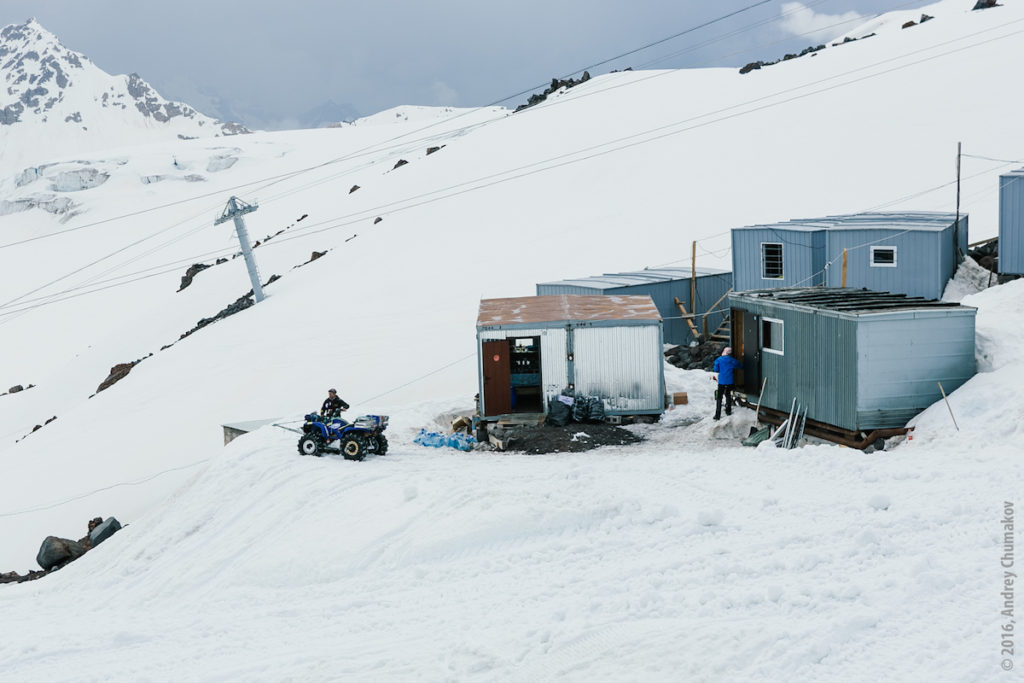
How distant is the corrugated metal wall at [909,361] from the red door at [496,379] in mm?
8006

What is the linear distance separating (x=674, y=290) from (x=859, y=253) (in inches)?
252

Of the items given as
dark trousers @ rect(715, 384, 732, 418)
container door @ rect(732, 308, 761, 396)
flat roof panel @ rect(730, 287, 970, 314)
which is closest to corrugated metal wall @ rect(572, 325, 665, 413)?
dark trousers @ rect(715, 384, 732, 418)

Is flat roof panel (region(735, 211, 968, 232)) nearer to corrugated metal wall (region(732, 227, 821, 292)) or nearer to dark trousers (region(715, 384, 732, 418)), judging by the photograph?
corrugated metal wall (region(732, 227, 821, 292))

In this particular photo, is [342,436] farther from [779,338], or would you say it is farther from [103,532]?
Answer: [779,338]

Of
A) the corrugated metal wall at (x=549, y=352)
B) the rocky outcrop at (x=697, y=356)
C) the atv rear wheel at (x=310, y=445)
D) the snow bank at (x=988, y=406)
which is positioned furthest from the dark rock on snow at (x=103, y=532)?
the snow bank at (x=988, y=406)

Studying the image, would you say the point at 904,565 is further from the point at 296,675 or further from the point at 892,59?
the point at 892,59

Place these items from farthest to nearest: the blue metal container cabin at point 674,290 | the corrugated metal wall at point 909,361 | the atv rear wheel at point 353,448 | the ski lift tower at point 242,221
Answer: the ski lift tower at point 242,221 → the blue metal container cabin at point 674,290 → the atv rear wheel at point 353,448 → the corrugated metal wall at point 909,361

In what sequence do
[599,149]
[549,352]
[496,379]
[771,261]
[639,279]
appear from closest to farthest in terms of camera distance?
[549,352] → [496,379] → [771,261] → [639,279] → [599,149]

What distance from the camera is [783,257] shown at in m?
26.6

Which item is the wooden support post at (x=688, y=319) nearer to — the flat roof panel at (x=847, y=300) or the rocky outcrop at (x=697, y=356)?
the rocky outcrop at (x=697, y=356)

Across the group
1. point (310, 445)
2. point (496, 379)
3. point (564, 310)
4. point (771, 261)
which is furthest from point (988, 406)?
point (771, 261)

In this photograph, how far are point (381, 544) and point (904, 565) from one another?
6.95 meters

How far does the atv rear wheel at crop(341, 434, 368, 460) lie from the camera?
16.5 meters

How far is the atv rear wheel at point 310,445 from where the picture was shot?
16.7m
